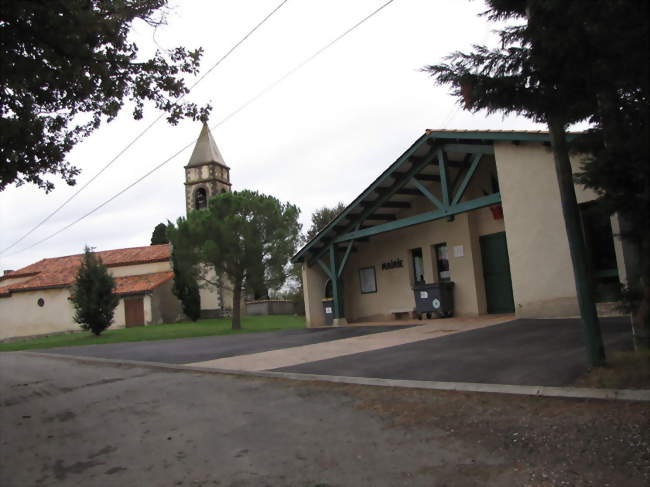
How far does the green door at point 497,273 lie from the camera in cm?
1450

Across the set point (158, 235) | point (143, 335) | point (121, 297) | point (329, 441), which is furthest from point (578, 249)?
point (158, 235)

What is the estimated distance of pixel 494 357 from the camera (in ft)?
23.3

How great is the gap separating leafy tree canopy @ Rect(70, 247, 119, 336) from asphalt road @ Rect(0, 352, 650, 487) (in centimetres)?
1820

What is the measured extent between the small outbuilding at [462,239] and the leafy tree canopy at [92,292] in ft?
35.1

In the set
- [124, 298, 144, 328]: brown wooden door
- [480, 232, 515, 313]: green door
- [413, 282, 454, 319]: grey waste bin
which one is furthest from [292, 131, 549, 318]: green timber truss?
[124, 298, 144, 328]: brown wooden door

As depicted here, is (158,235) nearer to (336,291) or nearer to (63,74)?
(336,291)

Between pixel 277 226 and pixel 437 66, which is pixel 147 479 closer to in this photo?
pixel 437 66

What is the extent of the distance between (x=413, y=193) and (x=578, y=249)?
1084cm

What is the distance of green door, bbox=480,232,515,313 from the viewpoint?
14.5 metres

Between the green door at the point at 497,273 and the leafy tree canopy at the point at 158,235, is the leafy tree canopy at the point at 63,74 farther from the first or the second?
the leafy tree canopy at the point at 158,235

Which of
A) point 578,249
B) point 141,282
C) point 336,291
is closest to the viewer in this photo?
point 578,249

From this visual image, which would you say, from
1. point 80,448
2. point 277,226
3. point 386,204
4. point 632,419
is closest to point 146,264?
point 277,226

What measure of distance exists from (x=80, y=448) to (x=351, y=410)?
263 centimetres

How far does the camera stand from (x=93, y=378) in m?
9.32
